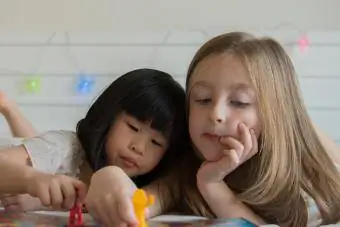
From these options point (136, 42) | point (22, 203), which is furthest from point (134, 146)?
point (136, 42)

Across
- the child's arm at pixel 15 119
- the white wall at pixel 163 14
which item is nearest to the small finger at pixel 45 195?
the child's arm at pixel 15 119

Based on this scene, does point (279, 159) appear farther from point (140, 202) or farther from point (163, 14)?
point (163, 14)

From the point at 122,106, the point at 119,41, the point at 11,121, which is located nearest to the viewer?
the point at 122,106

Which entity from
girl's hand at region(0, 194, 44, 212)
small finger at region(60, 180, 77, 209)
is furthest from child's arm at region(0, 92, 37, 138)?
small finger at region(60, 180, 77, 209)

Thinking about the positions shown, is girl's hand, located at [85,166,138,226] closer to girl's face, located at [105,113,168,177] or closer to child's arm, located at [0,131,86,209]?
child's arm, located at [0,131,86,209]

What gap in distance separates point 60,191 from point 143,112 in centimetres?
38

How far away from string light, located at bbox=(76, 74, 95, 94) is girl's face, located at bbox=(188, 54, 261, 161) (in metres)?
0.95

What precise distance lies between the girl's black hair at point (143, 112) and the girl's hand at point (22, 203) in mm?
202

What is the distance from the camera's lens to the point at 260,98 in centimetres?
121

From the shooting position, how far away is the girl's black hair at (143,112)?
1321 millimetres

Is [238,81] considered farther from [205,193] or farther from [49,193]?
[49,193]

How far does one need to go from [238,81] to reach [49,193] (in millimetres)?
421

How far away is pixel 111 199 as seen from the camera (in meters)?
0.86

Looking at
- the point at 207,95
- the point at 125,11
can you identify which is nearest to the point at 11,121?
the point at 125,11
